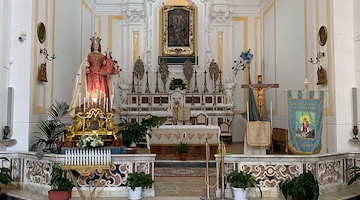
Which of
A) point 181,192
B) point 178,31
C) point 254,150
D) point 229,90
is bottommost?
point 181,192

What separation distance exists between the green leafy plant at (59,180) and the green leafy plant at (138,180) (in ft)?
3.51

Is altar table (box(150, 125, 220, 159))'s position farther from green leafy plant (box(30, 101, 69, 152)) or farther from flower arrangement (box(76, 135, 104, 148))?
flower arrangement (box(76, 135, 104, 148))

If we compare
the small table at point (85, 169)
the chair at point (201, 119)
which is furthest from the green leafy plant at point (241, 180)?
the chair at point (201, 119)

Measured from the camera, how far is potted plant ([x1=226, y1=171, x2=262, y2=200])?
214 inches

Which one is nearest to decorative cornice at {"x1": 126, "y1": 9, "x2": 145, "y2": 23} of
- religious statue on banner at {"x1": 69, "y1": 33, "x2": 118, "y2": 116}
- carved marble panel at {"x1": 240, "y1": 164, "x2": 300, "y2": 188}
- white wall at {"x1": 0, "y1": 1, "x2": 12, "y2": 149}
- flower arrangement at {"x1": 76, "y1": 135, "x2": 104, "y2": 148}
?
religious statue on banner at {"x1": 69, "y1": 33, "x2": 118, "y2": 116}

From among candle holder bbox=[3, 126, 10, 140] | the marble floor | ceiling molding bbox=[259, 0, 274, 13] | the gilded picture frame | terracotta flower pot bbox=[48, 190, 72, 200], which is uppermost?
ceiling molding bbox=[259, 0, 274, 13]

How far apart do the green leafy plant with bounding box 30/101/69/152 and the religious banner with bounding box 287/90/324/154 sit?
16.7ft

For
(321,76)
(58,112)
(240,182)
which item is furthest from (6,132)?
(321,76)

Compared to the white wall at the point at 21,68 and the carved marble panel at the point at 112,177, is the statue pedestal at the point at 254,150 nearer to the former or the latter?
the carved marble panel at the point at 112,177

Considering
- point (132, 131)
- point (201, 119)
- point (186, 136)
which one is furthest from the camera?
point (201, 119)

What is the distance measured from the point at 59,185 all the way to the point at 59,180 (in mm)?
84

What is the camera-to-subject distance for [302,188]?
520 cm

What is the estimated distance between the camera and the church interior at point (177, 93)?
586 cm

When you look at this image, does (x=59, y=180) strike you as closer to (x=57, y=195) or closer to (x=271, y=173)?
(x=57, y=195)
